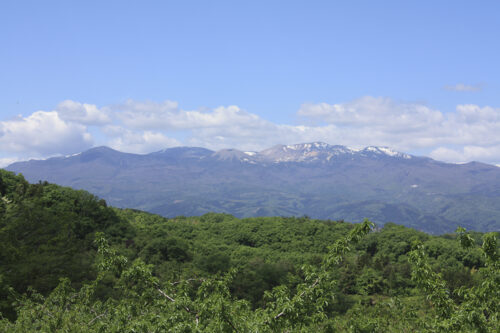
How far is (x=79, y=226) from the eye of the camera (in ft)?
203

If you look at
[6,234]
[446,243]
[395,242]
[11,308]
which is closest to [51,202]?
[6,234]

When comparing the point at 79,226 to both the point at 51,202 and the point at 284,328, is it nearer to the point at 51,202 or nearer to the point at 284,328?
the point at 51,202

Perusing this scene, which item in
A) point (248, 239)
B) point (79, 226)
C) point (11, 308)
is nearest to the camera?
point (11, 308)

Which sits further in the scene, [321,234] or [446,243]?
[321,234]

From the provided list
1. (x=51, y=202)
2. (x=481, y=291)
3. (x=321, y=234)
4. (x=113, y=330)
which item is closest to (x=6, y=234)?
(x=113, y=330)

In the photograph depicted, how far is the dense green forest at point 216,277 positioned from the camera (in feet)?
30.8

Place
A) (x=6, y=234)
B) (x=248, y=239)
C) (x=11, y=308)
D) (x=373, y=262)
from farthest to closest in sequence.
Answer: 1. (x=248, y=239)
2. (x=373, y=262)
3. (x=6, y=234)
4. (x=11, y=308)

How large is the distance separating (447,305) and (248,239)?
8863 cm

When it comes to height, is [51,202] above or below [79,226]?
above

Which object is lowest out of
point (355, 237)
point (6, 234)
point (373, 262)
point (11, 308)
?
point (373, 262)

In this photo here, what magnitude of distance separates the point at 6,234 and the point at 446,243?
79246 millimetres

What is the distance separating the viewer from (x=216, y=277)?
557 inches

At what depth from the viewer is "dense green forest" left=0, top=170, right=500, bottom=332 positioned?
9.38 meters

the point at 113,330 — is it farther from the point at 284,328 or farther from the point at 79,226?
the point at 79,226
